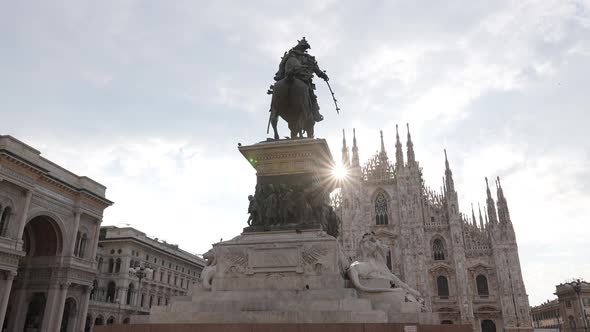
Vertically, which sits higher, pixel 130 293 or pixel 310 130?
pixel 310 130

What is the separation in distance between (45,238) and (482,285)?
133 feet

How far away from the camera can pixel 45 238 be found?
29.2 meters

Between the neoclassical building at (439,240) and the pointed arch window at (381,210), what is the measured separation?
0.38ft

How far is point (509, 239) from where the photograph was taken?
4403cm

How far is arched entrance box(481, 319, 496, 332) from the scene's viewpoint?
138 ft

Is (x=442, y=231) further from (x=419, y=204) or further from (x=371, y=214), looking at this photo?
(x=371, y=214)

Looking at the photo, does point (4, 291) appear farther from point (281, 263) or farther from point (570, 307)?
point (570, 307)

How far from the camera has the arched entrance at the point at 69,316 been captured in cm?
2923

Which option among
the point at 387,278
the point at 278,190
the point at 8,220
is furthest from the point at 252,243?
the point at 8,220

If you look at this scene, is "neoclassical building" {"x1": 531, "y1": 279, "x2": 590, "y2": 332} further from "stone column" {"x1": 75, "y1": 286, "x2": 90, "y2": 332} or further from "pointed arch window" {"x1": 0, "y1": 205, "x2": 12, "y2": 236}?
"pointed arch window" {"x1": 0, "y1": 205, "x2": 12, "y2": 236}

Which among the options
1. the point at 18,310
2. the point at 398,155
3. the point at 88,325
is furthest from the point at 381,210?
the point at 18,310

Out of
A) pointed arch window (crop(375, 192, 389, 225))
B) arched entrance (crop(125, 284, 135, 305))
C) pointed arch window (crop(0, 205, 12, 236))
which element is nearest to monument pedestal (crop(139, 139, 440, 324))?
pointed arch window (crop(0, 205, 12, 236))

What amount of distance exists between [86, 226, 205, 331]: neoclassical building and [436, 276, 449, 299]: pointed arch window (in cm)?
2916

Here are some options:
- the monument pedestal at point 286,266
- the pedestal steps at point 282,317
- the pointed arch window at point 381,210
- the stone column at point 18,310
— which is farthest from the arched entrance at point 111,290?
the pedestal steps at point 282,317
